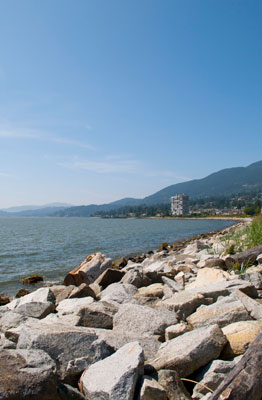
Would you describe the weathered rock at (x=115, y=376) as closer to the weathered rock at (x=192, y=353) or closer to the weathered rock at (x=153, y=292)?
the weathered rock at (x=192, y=353)

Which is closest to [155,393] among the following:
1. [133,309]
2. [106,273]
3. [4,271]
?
[133,309]

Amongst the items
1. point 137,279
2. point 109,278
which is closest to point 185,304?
point 137,279

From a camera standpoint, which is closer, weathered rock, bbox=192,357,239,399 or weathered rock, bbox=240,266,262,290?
weathered rock, bbox=192,357,239,399

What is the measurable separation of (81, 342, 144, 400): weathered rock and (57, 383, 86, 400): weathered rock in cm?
7

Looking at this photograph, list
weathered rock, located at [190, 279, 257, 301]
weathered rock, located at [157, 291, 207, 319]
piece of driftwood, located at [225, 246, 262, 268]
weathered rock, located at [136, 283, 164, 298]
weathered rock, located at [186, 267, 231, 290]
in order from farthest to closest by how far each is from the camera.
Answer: piece of driftwood, located at [225, 246, 262, 268], weathered rock, located at [186, 267, 231, 290], weathered rock, located at [136, 283, 164, 298], weathered rock, located at [190, 279, 257, 301], weathered rock, located at [157, 291, 207, 319]

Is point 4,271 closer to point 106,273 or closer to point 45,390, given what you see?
point 106,273

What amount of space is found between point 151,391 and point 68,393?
80cm

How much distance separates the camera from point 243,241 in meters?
11.6

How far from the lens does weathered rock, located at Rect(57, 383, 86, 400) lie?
305 centimetres

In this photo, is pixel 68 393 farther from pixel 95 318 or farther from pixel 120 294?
pixel 120 294

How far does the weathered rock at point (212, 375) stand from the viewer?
3229 mm

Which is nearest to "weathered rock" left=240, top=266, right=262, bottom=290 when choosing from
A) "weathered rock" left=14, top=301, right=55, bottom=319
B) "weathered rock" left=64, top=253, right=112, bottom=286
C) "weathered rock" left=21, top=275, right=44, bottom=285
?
"weathered rock" left=14, top=301, right=55, bottom=319

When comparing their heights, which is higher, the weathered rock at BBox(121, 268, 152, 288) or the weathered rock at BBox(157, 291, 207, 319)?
the weathered rock at BBox(157, 291, 207, 319)

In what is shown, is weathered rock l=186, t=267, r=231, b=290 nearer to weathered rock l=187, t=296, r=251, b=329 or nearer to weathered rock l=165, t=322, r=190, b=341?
weathered rock l=187, t=296, r=251, b=329
